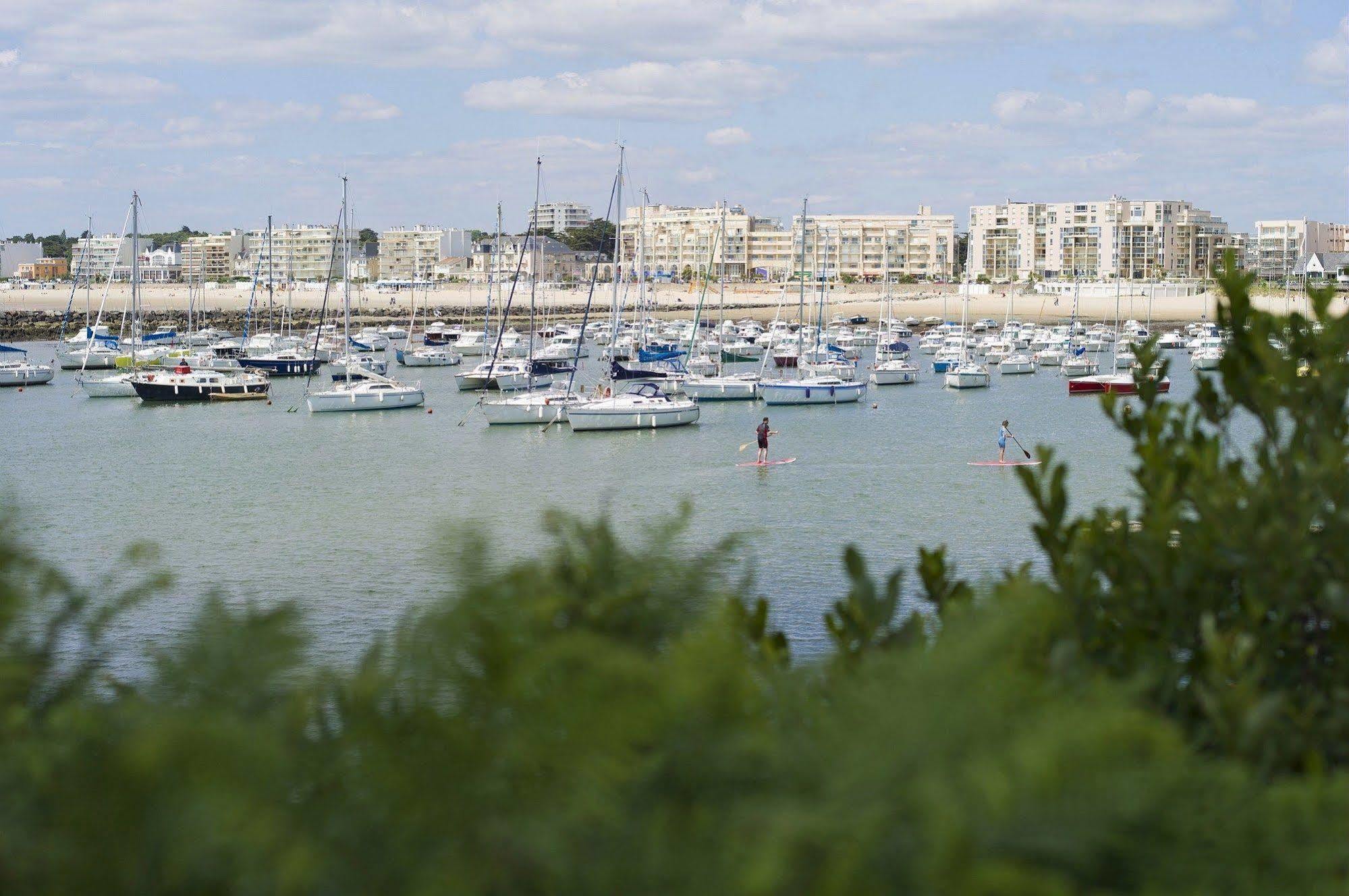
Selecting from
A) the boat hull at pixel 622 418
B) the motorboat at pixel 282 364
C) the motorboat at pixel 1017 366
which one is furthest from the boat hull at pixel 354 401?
the motorboat at pixel 1017 366

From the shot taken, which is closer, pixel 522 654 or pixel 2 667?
pixel 522 654

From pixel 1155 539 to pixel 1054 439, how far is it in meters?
42.2

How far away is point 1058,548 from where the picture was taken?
7.29m

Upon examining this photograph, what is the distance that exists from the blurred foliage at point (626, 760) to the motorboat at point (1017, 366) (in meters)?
75.5

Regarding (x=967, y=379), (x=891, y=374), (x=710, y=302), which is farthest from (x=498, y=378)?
(x=710, y=302)

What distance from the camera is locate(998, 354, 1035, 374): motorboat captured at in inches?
3152

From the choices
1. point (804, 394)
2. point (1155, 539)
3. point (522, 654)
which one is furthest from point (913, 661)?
point (804, 394)

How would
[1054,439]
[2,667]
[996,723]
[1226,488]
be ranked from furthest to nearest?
[1054,439] → [1226,488] → [2,667] → [996,723]

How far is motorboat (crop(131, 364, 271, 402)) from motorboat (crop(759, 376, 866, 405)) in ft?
75.2

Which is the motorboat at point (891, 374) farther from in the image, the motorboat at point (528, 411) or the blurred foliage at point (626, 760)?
the blurred foliage at point (626, 760)

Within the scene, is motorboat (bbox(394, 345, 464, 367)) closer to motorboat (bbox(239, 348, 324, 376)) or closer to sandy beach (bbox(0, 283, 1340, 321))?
motorboat (bbox(239, 348, 324, 376))


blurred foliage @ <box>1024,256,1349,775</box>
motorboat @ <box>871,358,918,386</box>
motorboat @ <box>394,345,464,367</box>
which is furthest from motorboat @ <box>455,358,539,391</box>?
blurred foliage @ <box>1024,256,1349,775</box>

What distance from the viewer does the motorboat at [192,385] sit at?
63.2m

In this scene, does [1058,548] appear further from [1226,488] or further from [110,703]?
[110,703]
